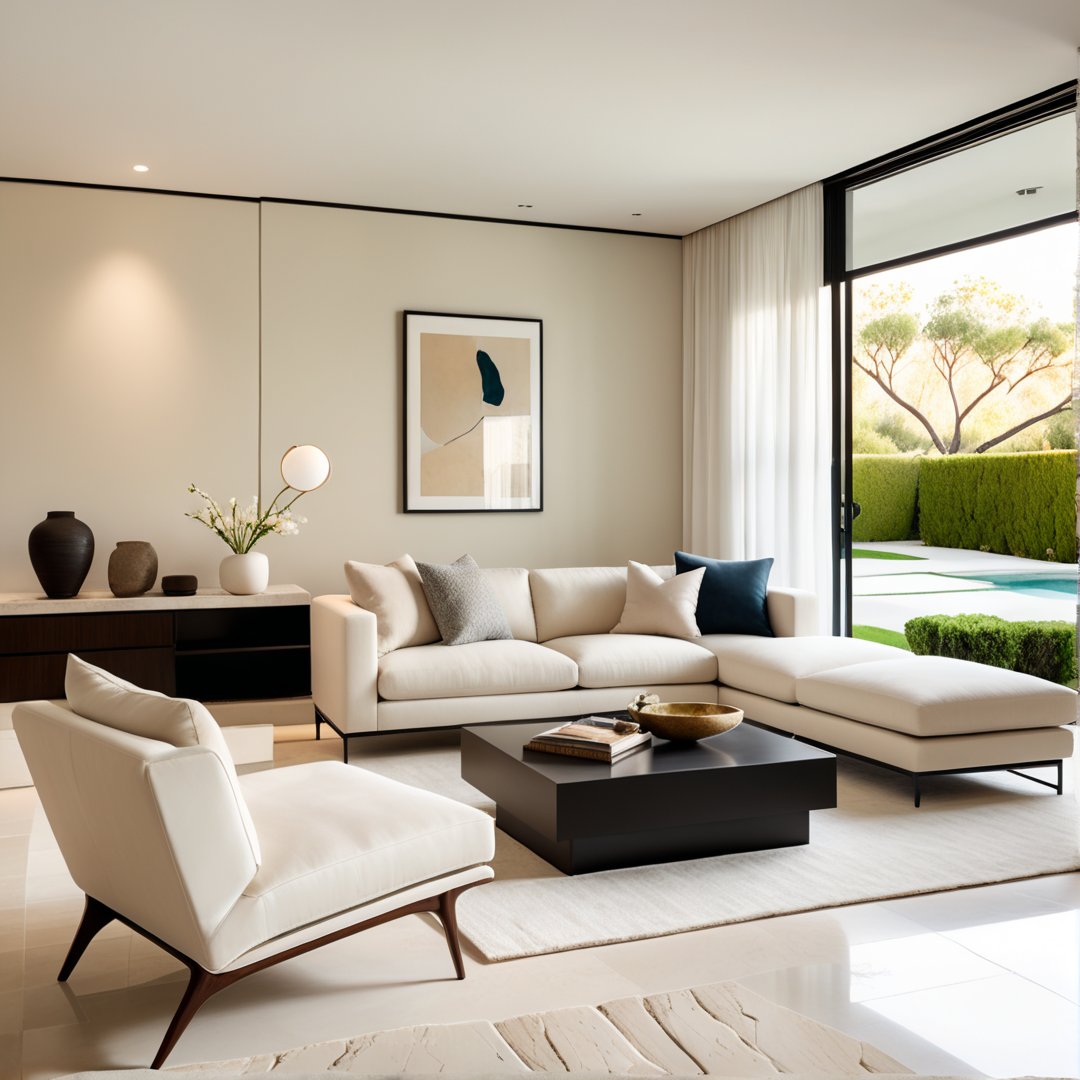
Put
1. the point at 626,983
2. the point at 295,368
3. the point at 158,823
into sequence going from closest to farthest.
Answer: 1. the point at 158,823
2. the point at 626,983
3. the point at 295,368

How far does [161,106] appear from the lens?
466 cm

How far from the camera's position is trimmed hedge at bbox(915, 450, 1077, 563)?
7.34 metres

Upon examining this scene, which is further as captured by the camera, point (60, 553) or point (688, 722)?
point (60, 553)

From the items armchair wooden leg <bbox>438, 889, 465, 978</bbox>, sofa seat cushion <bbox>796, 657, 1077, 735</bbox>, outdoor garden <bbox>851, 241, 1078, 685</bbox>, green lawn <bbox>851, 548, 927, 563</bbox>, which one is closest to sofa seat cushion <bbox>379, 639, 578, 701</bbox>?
sofa seat cushion <bbox>796, 657, 1077, 735</bbox>

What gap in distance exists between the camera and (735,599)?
18.6 feet

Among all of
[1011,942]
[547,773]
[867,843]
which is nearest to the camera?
[1011,942]

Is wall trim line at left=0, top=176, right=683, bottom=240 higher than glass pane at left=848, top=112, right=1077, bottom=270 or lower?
higher

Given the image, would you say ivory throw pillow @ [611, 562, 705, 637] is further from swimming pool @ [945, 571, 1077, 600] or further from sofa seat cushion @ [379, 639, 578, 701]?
swimming pool @ [945, 571, 1077, 600]

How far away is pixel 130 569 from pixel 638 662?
2.51 m

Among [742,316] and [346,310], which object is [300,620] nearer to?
[346,310]

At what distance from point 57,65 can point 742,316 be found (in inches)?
154

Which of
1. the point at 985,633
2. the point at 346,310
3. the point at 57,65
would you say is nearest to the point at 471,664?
the point at 346,310

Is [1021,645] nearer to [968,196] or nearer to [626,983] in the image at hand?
[968,196]

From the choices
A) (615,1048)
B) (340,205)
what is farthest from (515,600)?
(615,1048)
